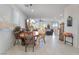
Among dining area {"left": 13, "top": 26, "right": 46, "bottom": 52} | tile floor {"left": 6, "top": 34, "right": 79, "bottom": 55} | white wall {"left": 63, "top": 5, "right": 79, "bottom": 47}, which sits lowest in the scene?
tile floor {"left": 6, "top": 34, "right": 79, "bottom": 55}

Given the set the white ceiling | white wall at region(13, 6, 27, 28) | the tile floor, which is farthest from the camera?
the white ceiling

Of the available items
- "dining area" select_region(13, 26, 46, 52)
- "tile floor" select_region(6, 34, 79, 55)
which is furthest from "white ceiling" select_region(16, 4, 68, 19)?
"tile floor" select_region(6, 34, 79, 55)

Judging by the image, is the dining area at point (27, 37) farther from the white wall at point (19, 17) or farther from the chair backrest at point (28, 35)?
the white wall at point (19, 17)

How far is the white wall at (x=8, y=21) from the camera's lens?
12.6 ft

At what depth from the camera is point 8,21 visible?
4.00 m

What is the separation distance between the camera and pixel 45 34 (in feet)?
14.6

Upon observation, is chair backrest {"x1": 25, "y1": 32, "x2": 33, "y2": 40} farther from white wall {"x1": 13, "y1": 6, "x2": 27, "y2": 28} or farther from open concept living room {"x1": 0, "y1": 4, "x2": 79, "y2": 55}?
white wall {"x1": 13, "y1": 6, "x2": 27, "y2": 28}

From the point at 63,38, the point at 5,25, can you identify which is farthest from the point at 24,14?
the point at 63,38

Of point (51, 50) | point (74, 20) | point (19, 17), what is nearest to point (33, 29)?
point (19, 17)

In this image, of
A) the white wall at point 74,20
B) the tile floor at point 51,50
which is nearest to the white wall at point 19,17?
the tile floor at point 51,50

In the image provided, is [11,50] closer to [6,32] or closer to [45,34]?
[6,32]

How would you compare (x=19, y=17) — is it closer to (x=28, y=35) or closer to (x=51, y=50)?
(x=28, y=35)

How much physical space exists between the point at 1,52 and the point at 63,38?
222 cm

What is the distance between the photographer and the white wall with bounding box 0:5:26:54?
12.6ft
